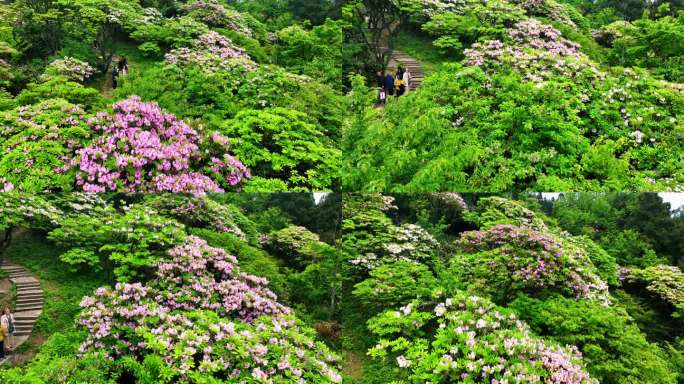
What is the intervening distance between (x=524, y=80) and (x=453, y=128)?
13.6 feet

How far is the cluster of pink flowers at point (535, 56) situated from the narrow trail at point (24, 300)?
1141cm

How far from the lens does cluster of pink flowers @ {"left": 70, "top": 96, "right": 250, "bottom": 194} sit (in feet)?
28.1

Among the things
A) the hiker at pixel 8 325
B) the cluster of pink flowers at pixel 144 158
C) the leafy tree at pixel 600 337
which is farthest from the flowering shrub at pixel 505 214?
the hiker at pixel 8 325

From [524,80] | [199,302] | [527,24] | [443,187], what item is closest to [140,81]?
[199,302]

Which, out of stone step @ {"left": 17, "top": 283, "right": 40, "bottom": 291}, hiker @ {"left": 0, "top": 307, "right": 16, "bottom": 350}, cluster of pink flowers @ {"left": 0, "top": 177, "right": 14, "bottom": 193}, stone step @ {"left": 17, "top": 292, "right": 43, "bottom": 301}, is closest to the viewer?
hiker @ {"left": 0, "top": 307, "right": 16, "bottom": 350}

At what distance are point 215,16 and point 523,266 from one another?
60.9 ft

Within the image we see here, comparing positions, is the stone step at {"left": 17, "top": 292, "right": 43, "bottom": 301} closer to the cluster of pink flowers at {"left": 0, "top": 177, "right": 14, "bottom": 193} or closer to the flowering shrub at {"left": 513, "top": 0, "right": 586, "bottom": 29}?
the cluster of pink flowers at {"left": 0, "top": 177, "right": 14, "bottom": 193}

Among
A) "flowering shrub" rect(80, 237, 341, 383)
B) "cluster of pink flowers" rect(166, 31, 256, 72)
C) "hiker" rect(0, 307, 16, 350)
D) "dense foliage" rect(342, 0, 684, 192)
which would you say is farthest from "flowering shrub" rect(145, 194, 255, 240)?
"cluster of pink flowers" rect(166, 31, 256, 72)

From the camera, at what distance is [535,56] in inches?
564

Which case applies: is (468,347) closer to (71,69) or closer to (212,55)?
(212,55)

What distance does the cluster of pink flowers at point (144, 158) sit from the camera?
8.57 meters

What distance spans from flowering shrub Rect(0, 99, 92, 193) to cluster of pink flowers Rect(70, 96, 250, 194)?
0.89ft

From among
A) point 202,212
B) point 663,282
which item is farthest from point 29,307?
point 663,282

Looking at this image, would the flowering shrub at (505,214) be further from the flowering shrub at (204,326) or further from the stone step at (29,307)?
the stone step at (29,307)
